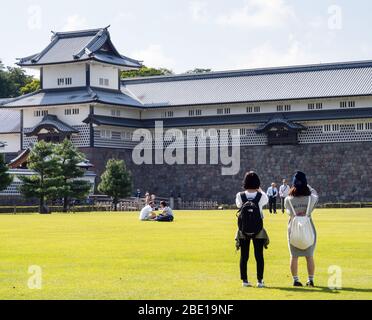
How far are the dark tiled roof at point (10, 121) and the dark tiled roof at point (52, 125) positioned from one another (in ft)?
16.8

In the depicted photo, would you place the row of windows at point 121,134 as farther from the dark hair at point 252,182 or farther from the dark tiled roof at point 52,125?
the dark hair at point 252,182

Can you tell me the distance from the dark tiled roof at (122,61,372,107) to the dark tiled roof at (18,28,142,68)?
12.6 feet

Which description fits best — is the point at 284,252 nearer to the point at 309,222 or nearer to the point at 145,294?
the point at 309,222

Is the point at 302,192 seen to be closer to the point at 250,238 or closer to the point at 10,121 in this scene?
the point at 250,238

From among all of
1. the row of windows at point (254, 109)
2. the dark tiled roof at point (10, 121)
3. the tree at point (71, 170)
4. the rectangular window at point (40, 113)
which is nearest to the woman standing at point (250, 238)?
the tree at point (71, 170)

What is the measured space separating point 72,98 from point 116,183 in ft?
45.6

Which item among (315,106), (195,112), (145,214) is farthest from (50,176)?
(315,106)

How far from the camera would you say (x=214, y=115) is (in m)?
76.5

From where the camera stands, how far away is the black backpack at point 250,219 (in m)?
15.5

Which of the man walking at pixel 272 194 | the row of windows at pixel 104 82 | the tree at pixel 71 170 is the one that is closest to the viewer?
the man walking at pixel 272 194

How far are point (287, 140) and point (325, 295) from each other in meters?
60.2

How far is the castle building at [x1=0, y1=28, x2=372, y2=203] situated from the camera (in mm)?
71688

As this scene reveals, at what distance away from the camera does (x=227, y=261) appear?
63.5ft

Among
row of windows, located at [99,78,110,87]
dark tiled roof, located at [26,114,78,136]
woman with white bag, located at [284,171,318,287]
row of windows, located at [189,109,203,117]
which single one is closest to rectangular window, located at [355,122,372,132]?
Result: row of windows, located at [189,109,203,117]
